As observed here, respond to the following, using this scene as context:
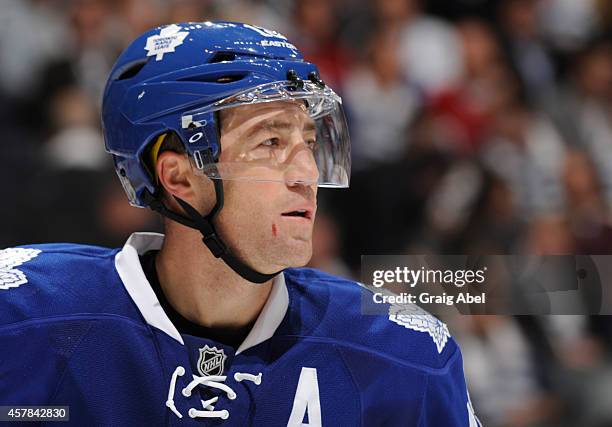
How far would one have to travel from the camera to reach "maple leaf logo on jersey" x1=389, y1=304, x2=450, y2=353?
227 centimetres

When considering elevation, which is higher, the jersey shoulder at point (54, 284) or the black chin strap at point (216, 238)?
the black chin strap at point (216, 238)

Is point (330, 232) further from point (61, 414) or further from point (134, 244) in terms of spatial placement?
point (61, 414)

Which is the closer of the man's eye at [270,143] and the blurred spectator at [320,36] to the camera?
the man's eye at [270,143]

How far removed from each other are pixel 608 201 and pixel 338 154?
3.39 meters

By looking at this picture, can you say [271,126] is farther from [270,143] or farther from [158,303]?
[158,303]

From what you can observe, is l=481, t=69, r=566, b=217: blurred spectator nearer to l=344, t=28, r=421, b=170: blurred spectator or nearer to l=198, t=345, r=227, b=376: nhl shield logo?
l=344, t=28, r=421, b=170: blurred spectator

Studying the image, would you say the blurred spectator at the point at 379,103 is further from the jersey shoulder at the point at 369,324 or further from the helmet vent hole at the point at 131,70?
the helmet vent hole at the point at 131,70

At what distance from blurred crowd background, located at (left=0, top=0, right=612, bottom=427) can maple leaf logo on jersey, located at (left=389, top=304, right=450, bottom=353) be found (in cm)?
86

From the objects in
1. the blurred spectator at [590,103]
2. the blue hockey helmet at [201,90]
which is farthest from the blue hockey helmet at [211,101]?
the blurred spectator at [590,103]

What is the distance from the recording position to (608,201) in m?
5.33

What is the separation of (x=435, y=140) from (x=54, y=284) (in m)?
3.07

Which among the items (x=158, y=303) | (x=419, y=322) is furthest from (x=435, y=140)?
(x=158, y=303)

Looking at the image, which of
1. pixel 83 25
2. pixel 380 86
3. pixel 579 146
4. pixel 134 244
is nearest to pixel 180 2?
pixel 83 25

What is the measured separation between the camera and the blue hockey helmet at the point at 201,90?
84.0 inches
